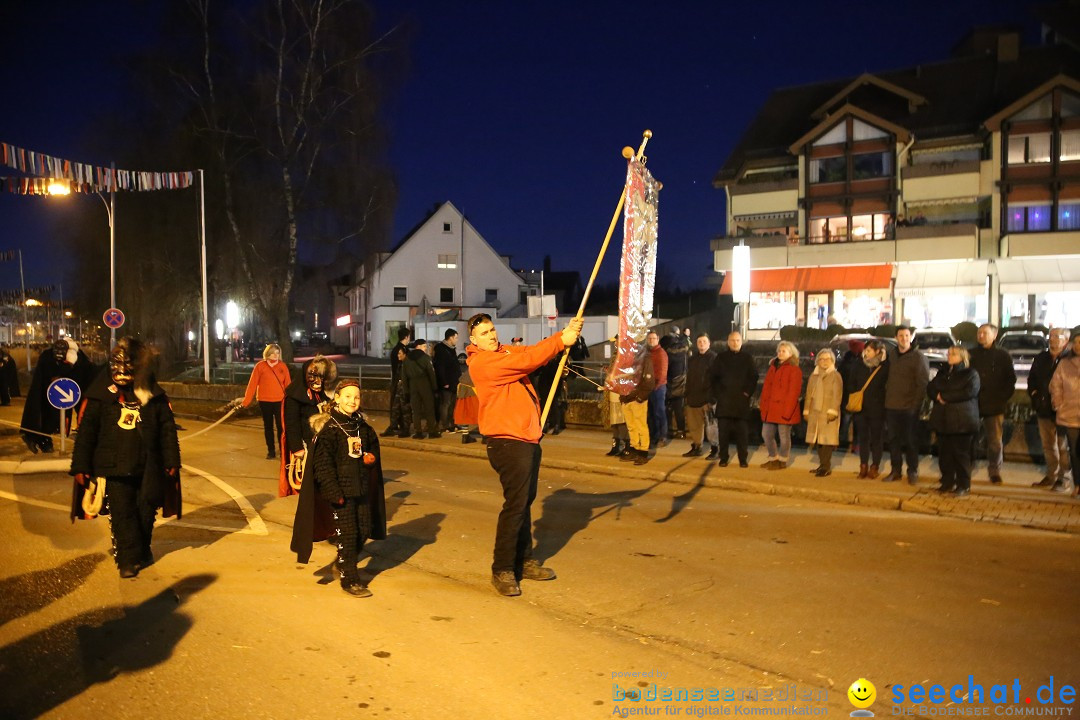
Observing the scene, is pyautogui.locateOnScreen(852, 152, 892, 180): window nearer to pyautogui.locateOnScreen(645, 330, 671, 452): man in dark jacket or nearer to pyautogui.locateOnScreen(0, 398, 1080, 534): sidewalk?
pyautogui.locateOnScreen(0, 398, 1080, 534): sidewalk

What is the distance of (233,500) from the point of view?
33.7ft

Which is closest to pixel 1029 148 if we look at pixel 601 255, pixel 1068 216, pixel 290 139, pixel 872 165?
pixel 1068 216

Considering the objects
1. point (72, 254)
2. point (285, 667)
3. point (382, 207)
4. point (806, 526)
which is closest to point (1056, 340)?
point (806, 526)

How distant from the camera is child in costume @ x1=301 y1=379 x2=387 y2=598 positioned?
252 inches

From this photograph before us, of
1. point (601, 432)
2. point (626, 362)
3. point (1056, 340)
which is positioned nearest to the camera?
point (626, 362)

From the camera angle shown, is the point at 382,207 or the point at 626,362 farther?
the point at 382,207

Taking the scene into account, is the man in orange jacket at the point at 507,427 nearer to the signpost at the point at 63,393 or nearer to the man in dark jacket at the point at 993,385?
the man in dark jacket at the point at 993,385

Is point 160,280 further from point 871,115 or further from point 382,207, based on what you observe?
point 871,115

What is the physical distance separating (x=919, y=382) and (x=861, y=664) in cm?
650

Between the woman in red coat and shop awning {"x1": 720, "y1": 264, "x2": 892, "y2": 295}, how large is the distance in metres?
30.5

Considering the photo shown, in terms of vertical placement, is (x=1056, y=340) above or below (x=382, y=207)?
below

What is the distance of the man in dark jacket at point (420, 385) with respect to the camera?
15633 millimetres

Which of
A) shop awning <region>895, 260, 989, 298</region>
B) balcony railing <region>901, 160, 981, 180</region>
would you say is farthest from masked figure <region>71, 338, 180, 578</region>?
balcony railing <region>901, 160, 981, 180</region>

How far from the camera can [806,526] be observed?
8.95m
